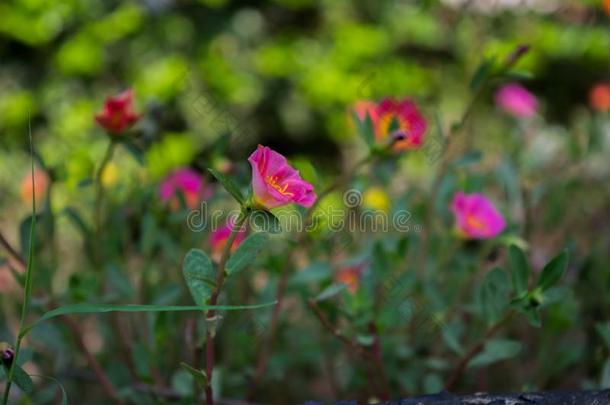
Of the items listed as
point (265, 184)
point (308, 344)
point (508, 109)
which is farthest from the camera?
point (508, 109)

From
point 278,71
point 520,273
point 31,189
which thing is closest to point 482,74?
point 520,273

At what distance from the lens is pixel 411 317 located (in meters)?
1.30

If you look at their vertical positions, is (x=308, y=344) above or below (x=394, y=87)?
below

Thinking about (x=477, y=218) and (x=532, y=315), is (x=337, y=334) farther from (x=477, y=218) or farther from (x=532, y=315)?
(x=477, y=218)

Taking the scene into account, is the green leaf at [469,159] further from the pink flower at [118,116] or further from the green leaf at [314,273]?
the pink flower at [118,116]

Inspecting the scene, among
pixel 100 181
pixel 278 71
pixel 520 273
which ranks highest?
pixel 278 71

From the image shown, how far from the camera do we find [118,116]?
3.44 feet

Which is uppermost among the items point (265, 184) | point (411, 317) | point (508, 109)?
point (508, 109)

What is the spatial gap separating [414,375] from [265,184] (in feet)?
2.00

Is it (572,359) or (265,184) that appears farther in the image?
(572,359)

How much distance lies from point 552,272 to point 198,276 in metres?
0.40

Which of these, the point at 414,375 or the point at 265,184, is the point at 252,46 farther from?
the point at 265,184

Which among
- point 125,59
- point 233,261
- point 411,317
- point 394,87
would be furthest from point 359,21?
point 233,261

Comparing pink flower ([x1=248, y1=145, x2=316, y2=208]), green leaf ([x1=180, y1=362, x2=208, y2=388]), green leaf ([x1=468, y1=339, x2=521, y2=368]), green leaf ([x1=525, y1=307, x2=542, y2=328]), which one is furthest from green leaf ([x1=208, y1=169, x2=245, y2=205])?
green leaf ([x1=468, y1=339, x2=521, y2=368])
